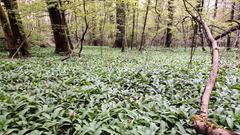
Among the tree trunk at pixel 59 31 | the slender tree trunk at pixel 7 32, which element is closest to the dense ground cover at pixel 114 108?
the slender tree trunk at pixel 7 32

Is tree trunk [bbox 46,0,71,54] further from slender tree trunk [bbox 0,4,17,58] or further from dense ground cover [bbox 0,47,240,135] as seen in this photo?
dense ground cover [bbox 0,47,240,135]

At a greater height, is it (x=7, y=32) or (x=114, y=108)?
(x=7, y=32)

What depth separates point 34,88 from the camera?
5168 mm

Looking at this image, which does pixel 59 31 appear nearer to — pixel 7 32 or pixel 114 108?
pixel 7 32

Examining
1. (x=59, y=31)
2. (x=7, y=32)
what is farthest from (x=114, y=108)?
(x=59, y=31)

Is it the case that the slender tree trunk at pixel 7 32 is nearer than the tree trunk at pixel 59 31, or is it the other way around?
the slender tree trunk at pixel 7 32

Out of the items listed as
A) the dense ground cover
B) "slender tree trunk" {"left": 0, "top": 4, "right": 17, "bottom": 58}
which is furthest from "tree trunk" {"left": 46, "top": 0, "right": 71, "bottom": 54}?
the dense ground cover

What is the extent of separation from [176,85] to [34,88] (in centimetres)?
321

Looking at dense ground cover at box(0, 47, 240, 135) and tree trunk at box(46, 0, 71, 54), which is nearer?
dense ground cover at box(0, 47, 240, 135)

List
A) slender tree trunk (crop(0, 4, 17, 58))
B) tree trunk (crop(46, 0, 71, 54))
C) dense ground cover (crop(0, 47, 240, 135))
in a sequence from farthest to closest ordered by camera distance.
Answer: tree trunk (crop(46, 0, 71, 54)), slender tree trunk (crop(0, 4, 17, 58)), dense ground cover (crop(0, 47, 240, 135))

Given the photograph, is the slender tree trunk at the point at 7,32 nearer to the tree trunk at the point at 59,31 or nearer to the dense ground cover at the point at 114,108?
the tree trunk at the point at 59,31

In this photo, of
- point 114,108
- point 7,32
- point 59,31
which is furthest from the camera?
point 59,31

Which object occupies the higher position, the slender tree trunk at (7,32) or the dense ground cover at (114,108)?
the slender tree trunk at (7,32)

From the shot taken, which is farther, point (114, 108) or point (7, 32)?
point (7, 32)
